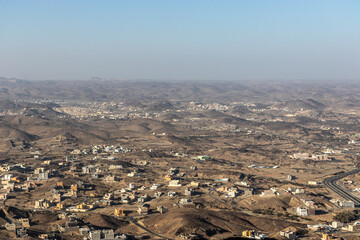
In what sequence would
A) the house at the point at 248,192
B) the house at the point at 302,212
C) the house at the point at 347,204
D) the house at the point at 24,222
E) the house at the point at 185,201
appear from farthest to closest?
the house at the point at 248,192, the house at the point at 347,204, the house at the point at 185,201, the house at the point at 302,212, the house at the point at 24,222

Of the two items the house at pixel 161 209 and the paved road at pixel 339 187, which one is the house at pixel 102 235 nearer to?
the house at pixel 161 209

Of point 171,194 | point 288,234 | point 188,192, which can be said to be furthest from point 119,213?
A: point 288,234

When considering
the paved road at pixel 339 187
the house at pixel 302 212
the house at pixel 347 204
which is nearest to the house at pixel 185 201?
the house at pixel 302 212

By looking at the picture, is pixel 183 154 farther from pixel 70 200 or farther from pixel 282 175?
pixel 70 200

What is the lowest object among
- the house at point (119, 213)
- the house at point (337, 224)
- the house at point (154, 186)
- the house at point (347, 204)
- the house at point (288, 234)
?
the house at point (154, 186)

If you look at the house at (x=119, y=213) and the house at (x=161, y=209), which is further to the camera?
the house at (x=161, y=209)

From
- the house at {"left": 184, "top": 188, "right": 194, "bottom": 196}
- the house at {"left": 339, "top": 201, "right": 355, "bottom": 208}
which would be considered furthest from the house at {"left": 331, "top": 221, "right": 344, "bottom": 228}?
→ the house at {"left": 184, "top": 188, "right": 194, "bottom": 196}

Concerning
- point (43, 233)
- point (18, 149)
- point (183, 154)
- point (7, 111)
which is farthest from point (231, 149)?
point (7, 111)

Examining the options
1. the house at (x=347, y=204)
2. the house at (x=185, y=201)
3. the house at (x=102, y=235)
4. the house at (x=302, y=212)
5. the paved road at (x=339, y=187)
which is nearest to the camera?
the house at (x=102, y=235)

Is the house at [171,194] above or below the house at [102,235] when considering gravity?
below
